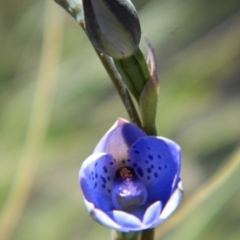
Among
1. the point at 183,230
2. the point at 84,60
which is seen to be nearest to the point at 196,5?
the point at 84,60

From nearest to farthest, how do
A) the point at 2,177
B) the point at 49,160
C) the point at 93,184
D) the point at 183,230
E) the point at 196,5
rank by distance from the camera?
the point at 93,184 < the point at 183,230 < the point at 2,177 < the point at 49,160 < the point at 196,5

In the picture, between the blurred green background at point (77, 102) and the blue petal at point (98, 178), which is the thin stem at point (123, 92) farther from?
the blurred green background at point (77, 102)

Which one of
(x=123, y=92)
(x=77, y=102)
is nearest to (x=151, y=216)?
(x=123, y=92)

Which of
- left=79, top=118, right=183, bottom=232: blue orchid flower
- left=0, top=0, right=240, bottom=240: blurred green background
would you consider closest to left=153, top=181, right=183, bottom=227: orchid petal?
left=79, top=118, right=183, bottom=232: blue orchid flower

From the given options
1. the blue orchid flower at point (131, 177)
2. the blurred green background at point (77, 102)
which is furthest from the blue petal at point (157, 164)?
the blurred green background at point (77, 102)

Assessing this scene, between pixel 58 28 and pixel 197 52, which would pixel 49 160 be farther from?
pixel 197 52

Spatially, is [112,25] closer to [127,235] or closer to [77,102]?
[127,235]

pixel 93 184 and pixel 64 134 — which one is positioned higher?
pixel 93 184

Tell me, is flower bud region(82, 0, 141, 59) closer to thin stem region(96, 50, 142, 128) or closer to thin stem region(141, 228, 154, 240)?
thin stem region(96, 50, 142, 128)
